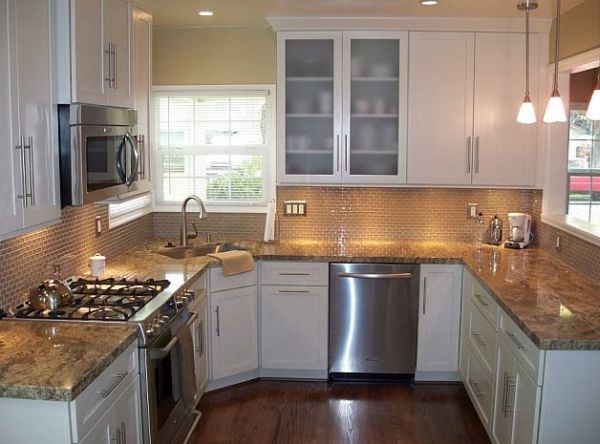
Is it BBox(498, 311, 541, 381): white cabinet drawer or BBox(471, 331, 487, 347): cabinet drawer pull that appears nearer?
BBox(498, 311, 541, 381): white cabinet drawer

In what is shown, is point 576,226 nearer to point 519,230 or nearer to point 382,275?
point 519,230

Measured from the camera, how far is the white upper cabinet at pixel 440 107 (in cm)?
428

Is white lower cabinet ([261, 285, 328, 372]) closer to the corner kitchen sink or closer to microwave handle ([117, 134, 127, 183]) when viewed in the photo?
the corner kitchen sink

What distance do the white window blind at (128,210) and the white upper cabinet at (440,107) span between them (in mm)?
1867

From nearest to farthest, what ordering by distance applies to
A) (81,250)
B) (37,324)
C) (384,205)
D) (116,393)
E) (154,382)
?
(116,393) → (37,324) → (154,382) → (81,250) → (384,205)

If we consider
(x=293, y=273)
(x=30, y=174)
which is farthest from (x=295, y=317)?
(x=30, y=174)

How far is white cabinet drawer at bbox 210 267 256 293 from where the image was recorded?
3961 mm

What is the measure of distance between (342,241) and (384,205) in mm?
400

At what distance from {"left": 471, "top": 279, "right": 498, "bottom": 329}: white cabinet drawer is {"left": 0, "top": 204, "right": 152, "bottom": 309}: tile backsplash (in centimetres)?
220

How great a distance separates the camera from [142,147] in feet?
11.9

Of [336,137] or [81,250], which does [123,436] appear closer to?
[81,250]

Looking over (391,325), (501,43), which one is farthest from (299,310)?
(501,43)

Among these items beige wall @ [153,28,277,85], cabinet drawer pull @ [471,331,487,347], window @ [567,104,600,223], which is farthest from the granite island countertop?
window @ [567,104,600,223]

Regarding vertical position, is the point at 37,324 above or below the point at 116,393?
above
